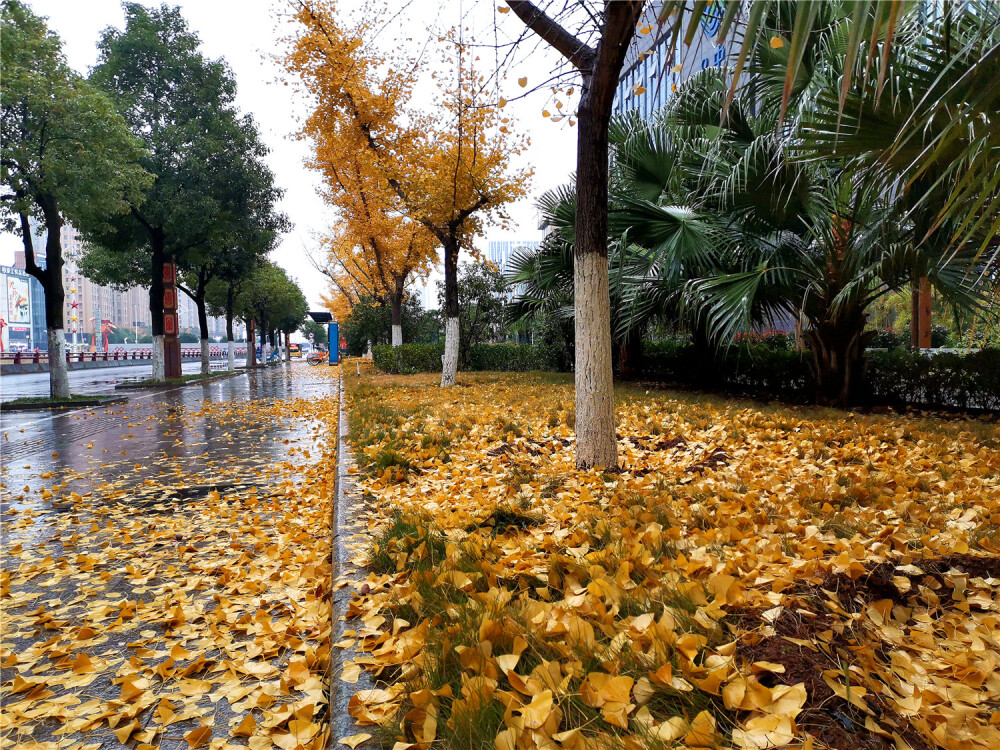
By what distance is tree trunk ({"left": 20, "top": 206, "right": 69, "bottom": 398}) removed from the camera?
42.8 feet

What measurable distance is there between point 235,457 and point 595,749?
626 centimetres

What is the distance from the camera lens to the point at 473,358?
19406mm

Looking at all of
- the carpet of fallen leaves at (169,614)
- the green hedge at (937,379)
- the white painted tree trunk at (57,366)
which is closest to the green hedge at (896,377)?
the green hedge at (937,379)

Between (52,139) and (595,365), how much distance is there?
13.2m

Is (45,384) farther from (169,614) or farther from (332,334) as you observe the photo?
(169,614)

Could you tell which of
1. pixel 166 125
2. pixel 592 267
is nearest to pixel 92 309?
pixel 166 125

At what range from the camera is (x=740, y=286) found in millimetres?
6910

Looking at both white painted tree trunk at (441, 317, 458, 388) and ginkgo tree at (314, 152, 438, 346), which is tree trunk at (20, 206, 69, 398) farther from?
white painted tree trunk at (441, 317, 458, 388)

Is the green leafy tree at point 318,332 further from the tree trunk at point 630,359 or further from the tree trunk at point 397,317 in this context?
the tree trunk at point 630,359

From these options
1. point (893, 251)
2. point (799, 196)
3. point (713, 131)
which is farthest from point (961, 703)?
point (713, 131)

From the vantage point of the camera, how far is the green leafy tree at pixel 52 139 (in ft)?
37.6

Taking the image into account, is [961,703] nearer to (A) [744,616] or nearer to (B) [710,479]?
(A) [744,616]

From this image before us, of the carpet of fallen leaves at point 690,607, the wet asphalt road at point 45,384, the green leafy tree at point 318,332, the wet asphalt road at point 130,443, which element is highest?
the green leafy tree at point 318,332

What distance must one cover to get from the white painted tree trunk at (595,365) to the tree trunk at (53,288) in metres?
13.3
